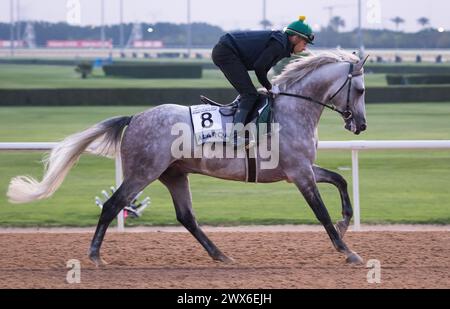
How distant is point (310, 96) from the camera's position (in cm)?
775

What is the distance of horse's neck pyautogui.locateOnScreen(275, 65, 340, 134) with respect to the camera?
7629 millimetres

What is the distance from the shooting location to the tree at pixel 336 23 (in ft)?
277

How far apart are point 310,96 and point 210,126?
33.6 inches

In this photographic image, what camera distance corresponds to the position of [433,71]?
5106cm

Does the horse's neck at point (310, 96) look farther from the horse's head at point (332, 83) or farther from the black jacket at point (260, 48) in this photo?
the black jacket at point (260, 48)

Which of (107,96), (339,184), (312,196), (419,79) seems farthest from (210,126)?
(419,79)

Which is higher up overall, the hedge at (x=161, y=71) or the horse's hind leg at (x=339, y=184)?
the horse's hind leg at (x=339, y=184)

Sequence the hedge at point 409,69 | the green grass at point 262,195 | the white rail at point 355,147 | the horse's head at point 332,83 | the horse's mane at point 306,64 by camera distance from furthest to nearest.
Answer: the hedge at point 409,69 → the green grass at point 262,195 → the white rail at point 355,147 → the horse's mane at point 306,64 → the horse's head at point 332,83

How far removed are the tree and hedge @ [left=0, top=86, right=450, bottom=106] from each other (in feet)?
166

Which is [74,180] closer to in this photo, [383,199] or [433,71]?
[383,199]

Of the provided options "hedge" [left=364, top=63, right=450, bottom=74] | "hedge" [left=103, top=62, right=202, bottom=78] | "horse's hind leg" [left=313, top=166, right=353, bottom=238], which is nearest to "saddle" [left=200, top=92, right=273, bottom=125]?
"horse's hind leg" [left=313, top=166, right=353, bottom=238]

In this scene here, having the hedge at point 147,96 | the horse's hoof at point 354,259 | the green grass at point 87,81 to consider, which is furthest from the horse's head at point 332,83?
the green grass at point 87,81

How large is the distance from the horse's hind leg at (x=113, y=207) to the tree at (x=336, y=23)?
248 ft
